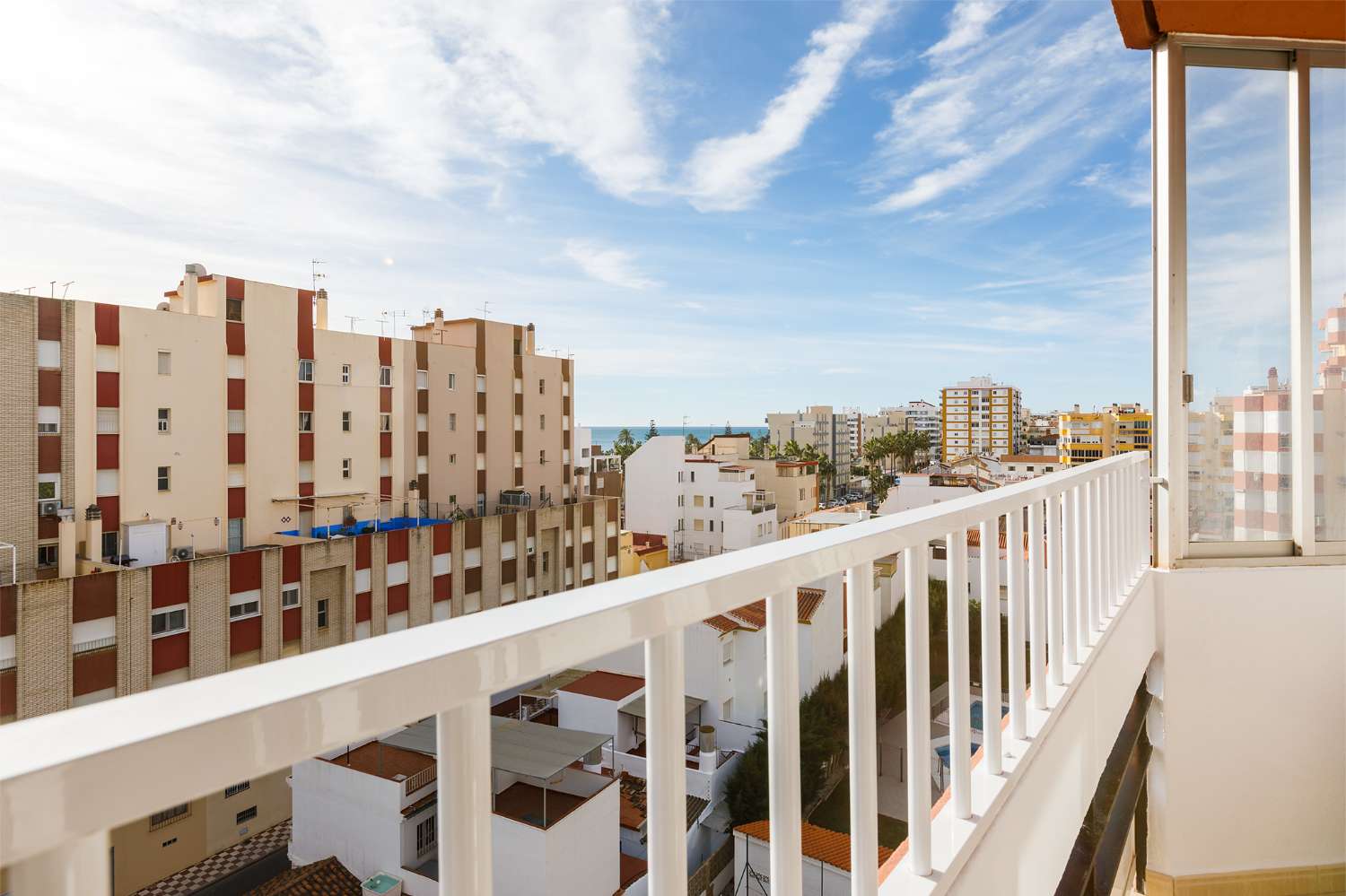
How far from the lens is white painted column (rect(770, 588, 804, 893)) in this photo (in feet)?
1.77

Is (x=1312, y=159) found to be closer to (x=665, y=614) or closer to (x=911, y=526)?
(x=911, y=526)

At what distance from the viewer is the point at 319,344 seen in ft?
54.4

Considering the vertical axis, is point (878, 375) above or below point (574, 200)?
below

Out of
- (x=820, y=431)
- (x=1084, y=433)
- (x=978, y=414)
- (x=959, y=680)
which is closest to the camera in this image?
(x=959, y=680)

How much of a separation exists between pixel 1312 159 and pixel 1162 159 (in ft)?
1.56

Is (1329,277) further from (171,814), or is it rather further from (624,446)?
(624,446)

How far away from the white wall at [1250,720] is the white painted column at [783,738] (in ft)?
7.58

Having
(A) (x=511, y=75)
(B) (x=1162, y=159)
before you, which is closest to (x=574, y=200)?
(A) (x=511, y=75)

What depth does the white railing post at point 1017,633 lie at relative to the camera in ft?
3.70

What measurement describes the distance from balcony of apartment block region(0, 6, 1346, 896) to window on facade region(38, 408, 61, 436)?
16.6 metres

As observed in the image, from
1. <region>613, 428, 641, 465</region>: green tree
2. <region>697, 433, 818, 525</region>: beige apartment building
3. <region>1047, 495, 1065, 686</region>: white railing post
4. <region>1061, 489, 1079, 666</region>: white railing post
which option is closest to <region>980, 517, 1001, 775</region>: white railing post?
<region>1047, 495, 1065, 686</region>: white railing post

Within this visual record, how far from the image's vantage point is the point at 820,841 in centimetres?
64

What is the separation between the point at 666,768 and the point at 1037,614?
105cm

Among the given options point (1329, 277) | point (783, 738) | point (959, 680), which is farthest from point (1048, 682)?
point (1329, 277)
